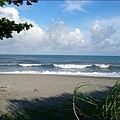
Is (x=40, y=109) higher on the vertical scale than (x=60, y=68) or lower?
higher

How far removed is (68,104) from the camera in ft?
26.9

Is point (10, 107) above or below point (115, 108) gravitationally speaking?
below

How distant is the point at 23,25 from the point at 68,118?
301cm

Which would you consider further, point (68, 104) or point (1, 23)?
point (68, 104)

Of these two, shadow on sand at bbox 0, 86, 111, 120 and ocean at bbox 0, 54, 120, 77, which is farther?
ocean at bbox 0, 54, 120, 77

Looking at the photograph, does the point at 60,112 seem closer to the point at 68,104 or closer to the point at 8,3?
the point at 68,104

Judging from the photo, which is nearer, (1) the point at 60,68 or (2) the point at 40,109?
(2) the point at 40,109

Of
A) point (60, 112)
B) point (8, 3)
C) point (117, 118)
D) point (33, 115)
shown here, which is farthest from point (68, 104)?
point (117, 118)

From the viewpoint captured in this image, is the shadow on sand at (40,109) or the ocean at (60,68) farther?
the ocean at (60,68)

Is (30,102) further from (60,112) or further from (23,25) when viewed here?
(23,25)

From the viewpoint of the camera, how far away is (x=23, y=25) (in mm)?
6859

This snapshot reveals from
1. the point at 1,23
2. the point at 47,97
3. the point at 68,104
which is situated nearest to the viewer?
the point at 1,23

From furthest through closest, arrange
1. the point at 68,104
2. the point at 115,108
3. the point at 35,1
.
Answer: the point at 68,104
the point at 35,1
the point at 115,108

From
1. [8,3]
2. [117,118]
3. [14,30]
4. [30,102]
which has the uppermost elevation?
[8,3]
